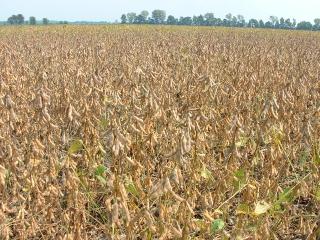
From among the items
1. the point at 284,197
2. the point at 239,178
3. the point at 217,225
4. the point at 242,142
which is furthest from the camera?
the point at 242,142

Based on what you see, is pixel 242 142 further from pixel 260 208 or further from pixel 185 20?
pixel 185 20

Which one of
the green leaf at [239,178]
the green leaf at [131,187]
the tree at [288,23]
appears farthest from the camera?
the tree at [288,23]

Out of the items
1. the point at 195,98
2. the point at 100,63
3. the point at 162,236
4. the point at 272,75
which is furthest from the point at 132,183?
the point at 100,63

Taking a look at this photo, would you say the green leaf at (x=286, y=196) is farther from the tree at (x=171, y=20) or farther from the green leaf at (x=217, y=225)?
the tree at (x=171, y=20)

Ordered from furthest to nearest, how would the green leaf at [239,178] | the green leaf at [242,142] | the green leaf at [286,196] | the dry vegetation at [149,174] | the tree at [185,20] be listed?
1. the tree at [185,20]
2. the green leaf at [242,142]
3. the green leaf at [239,178]
4. the green leaf at [286,196]
5. the dry vegetation at [149,174]

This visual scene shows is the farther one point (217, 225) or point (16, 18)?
point (16, 18)

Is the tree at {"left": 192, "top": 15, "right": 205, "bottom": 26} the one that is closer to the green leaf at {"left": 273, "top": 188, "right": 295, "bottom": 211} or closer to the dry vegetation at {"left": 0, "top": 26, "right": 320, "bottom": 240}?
the dry vegetation at {"left": 0, "top": 26, "right": 320, "bottom": 240}

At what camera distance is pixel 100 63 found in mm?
8172

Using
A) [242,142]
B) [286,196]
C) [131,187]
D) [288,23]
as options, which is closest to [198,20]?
[288,23]

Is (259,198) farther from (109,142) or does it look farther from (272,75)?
(272,75)

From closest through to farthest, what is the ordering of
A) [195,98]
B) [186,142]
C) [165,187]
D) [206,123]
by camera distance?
[165,187] → [186,142] → [206,123] → [195,98]

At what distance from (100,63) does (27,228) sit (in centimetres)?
573

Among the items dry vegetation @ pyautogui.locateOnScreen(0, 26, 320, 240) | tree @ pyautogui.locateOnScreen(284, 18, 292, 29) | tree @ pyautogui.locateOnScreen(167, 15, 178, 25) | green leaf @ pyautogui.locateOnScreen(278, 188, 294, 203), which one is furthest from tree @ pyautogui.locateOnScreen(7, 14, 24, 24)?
green leaf @ pyautogui.locateOnScreen(278, 188, 294, 203)

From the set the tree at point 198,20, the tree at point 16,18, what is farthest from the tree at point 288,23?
the tree at point 16,18
